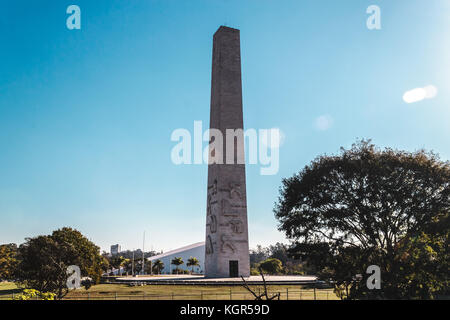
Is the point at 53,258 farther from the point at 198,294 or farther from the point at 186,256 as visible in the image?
the point at 186,256

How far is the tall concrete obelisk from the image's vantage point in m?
48.0

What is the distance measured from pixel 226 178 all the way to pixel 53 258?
2501 cm

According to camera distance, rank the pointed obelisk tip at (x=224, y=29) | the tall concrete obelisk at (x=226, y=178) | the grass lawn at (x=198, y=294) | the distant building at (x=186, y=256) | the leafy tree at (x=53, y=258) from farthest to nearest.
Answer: the distant building at (x=186, y=256), the pointed obelisk tip at (x=224, y=29), the tall concrete obelisk at (x=226, y=178), the leafy tree at (x=53, y=258), the grass lawn at (x=198, y=294)

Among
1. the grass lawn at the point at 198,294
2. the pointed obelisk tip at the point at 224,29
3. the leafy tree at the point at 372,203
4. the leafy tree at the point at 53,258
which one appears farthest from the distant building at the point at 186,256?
Answer: the leafy tree at the point at 372,203

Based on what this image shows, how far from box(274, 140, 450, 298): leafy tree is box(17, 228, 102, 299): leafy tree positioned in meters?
18.7

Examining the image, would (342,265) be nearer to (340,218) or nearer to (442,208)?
(340,218)

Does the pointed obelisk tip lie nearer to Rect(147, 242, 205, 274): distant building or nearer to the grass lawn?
the grass lawn

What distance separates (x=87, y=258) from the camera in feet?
110

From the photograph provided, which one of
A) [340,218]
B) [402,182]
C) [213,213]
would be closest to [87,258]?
[213,213]

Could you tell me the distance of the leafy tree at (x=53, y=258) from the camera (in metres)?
28.9

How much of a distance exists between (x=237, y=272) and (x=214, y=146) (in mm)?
17549

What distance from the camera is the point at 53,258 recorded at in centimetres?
2936

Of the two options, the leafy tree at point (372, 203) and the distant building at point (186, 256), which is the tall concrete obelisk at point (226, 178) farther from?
the distant building at point (186, 256)

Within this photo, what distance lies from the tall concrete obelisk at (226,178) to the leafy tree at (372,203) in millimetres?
21452
